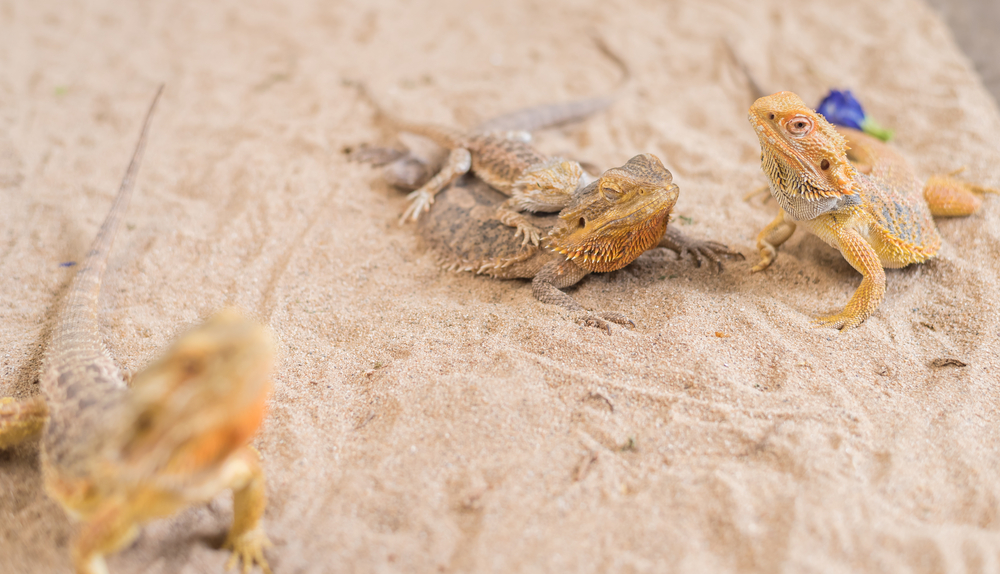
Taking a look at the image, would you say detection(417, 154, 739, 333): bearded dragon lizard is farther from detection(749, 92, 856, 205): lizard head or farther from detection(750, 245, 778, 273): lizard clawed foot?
detection(749, 92, 856, 205): lizard head

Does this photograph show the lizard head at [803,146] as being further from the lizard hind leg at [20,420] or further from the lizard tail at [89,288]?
the lizard hind leg at [20,420]

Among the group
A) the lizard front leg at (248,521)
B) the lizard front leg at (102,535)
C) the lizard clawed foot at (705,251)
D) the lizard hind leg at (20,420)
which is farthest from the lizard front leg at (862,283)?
the lizard hind leg at (20,420)

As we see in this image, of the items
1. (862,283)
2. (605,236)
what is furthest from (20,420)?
(862,283)

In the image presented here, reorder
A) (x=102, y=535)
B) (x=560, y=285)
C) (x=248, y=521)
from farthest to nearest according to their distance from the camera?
(x=560, y=285)
(x=248, y=521)
(x=102, y=535)

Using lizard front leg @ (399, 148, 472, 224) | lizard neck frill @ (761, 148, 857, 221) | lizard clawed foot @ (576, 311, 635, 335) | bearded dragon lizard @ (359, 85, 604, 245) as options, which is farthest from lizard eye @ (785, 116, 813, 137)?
lizard front leg @ (399, 148, 472, 224)

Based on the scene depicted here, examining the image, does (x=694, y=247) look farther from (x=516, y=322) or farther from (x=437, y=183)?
(x=437, y=183)

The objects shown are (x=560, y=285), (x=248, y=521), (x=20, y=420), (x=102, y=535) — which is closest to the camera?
(x=102, y=535)
